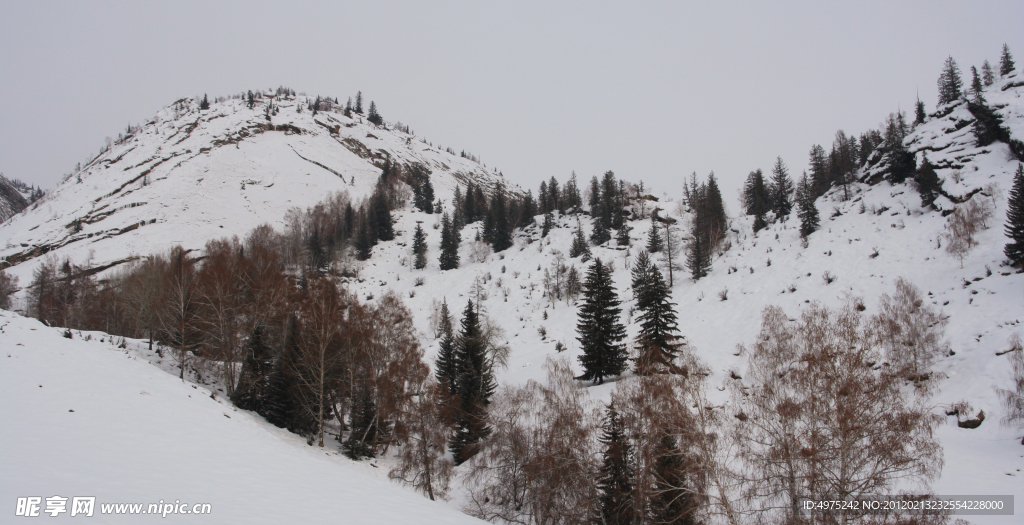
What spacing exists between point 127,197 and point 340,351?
377 ft

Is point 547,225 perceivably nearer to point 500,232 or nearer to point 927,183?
point 500,232

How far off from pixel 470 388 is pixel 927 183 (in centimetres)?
6122

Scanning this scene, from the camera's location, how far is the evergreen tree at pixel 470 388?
25.7 m

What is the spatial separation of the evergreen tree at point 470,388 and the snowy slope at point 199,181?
80.8 m

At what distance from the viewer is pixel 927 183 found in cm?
4981

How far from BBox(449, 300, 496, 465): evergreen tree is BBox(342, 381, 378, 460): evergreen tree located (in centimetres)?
505

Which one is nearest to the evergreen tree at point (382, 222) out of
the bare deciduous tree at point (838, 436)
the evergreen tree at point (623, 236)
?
the evergreen tree at point (623, 236)

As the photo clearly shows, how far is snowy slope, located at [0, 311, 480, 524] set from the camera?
8336mm

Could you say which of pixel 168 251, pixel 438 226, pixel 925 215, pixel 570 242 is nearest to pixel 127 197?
pixel 168 251

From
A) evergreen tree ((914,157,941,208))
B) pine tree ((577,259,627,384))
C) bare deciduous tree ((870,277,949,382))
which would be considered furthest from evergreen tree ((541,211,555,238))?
bare deciduous tree ((870,277,949,382))

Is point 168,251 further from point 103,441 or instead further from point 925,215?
point 925,215

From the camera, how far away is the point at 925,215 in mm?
46562

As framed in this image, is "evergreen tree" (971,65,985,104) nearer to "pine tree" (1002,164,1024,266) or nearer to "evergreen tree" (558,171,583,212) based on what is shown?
"pine tree" (1002,164,1024,266)

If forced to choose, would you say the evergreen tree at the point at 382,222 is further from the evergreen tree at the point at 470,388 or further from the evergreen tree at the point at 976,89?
the evergreen tree at the point at 976,89
